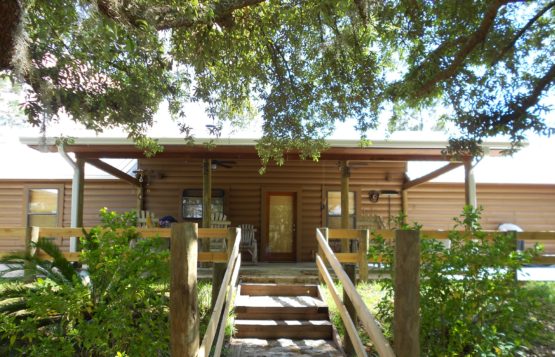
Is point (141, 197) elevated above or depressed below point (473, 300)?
above

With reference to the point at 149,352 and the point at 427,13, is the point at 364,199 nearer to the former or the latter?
the point at 427,13

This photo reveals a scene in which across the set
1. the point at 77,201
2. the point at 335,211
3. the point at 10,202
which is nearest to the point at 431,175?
the point at 335,211

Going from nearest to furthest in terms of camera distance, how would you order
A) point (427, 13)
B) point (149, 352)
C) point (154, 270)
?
point (149, 352), point (154, 270), point (427, 13)

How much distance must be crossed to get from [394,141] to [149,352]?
709 centimetres

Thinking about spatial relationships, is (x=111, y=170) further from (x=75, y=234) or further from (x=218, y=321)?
(x=218, y=321)

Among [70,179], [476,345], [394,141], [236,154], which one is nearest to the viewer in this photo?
[476,345]

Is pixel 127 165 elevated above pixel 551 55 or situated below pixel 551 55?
below

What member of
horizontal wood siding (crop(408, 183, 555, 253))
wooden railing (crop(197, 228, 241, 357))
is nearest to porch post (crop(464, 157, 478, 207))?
horizontal wood siding (crop(408, 183, 555, 253))

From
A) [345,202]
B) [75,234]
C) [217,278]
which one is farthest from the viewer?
[345,202]

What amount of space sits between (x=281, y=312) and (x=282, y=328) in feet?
1.59

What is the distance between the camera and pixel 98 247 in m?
4.16

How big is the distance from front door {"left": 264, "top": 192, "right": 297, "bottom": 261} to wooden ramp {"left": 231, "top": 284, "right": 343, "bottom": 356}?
213 inches

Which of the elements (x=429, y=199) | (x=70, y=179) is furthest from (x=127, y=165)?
(x=429, y=199)

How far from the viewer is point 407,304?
8.52ft
